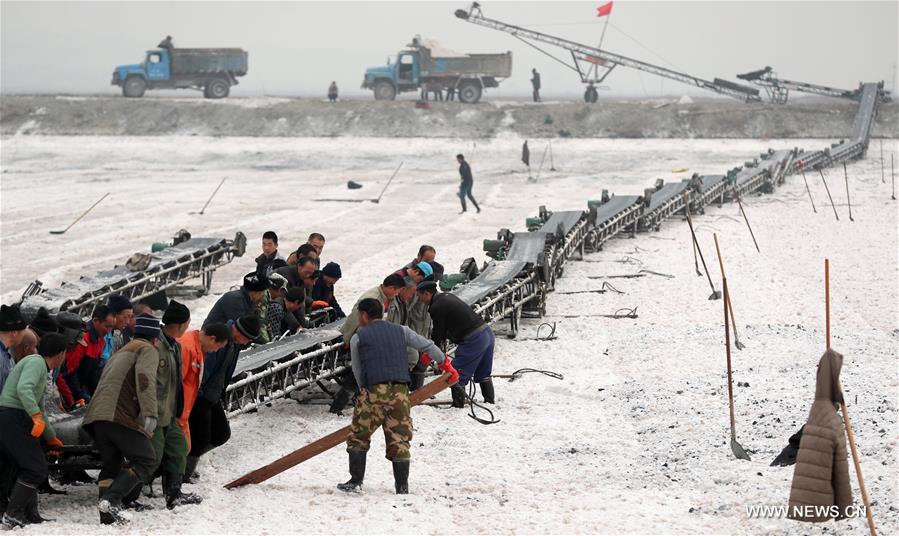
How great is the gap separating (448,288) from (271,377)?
356 cm

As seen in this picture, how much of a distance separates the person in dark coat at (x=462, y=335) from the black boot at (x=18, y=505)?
356 cm

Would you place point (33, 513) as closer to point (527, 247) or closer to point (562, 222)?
point (527, 247)

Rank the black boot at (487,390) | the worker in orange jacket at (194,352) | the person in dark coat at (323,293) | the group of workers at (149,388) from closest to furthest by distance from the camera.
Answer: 1. the group of workers at (149,388)
2. the worker in orange jacket at (194,352)
3. the black boot at (487,390)
4. the person in dark coat at (323,293)

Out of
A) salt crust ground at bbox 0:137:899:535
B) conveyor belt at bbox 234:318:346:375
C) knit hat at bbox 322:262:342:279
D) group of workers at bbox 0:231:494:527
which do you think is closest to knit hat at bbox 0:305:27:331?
group of workers at bbox 0:231:494:527

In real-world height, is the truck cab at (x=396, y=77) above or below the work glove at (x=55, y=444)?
above

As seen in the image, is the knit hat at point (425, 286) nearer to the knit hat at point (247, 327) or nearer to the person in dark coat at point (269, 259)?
the knit hat at point (247, 327)

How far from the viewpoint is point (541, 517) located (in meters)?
6.64

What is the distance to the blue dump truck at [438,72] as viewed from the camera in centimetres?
4166

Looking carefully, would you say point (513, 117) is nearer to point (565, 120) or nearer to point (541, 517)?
point (565, 120)

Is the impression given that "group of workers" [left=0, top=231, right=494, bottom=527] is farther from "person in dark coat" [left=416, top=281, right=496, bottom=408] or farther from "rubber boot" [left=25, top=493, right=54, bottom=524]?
"person in dark coat" [left=416, top=281, right=496, bottom=408]

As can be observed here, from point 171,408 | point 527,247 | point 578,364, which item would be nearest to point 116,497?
point 171,408

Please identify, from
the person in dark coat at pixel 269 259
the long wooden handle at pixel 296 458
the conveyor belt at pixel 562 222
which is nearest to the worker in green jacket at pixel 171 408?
the long wooden handle at pixel 296 458

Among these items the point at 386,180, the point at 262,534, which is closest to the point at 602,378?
the point at 262,534

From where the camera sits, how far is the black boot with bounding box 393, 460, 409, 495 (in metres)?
6.99
